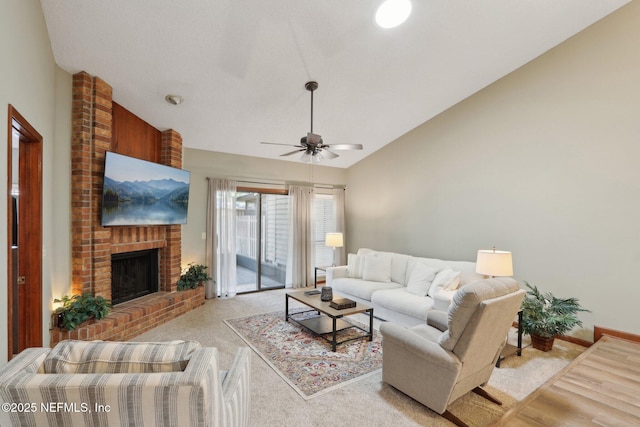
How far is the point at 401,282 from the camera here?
15.8ft

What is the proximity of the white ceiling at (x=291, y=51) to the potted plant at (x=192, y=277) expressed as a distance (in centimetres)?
227

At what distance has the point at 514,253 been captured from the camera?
13.1ft

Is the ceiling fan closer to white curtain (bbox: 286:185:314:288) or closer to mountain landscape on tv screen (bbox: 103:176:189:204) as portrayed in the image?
mountain landscape on tv screen (bbox: 103:176:189:204)

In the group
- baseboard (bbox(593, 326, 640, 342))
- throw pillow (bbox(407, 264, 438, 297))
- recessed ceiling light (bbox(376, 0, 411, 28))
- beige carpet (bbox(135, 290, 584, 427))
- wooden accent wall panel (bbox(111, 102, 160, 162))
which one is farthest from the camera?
throw pillow (bbox(407, 264, 438, 297))

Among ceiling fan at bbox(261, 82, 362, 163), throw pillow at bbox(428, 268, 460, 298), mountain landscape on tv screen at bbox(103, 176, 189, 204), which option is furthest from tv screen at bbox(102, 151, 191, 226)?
throw pillow at bbox(428, 268, 460, 298)

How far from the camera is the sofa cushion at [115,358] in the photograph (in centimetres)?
122

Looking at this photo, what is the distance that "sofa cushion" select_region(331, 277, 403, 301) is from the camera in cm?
451

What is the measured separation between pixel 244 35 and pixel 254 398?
329 cm

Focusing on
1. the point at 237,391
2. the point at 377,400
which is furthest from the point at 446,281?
the point at 237,391

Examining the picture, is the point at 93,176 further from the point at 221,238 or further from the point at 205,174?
the point at 221,238

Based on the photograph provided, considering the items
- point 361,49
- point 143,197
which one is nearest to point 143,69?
point 143,197

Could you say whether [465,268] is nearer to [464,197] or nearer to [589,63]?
[464,197]

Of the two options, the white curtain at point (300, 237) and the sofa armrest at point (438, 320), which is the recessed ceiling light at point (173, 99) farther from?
the sofa armrest at point (438, 320)

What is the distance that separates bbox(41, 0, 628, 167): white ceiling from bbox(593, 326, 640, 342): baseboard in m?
3.35
